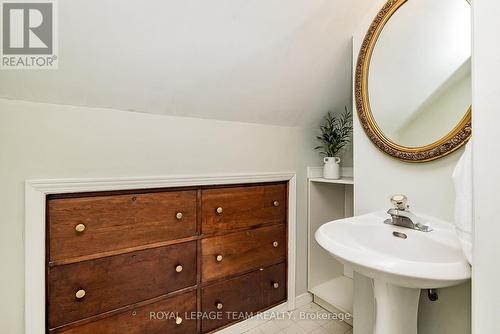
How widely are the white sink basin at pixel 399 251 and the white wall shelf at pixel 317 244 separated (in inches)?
28.5

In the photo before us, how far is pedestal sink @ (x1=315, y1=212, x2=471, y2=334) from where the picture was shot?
2.34 feet

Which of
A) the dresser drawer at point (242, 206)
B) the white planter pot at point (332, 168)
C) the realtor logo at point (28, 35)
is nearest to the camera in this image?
the realtor logo at point (28, 35)

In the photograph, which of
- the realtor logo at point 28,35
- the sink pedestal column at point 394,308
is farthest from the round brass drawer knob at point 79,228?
the sink pedestal column at point 394,308

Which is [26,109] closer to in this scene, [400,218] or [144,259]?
[144,259]

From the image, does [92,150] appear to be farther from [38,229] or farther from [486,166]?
[486,166]

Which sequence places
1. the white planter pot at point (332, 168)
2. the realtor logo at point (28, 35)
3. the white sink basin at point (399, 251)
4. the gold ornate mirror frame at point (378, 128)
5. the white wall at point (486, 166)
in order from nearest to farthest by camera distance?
the white wall at point (486, 166), the white sink basin at point (399, 251), the realtor logo at point (28, 35), the gold ornate mirror frame at point (378, 128), the white planter pot at point (332, 168)

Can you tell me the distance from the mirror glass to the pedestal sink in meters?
0.43

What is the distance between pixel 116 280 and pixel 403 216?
1.42m

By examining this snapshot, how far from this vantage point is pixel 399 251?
1.05m

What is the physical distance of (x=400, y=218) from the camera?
3.49 ft

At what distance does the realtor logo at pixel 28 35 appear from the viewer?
0.89 m

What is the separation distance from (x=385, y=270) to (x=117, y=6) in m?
1.34

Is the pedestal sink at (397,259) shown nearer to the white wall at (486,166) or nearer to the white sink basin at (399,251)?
the white sink basin at (399,251)

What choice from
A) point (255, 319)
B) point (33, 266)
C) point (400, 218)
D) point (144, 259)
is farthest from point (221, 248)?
point (400, 218)
